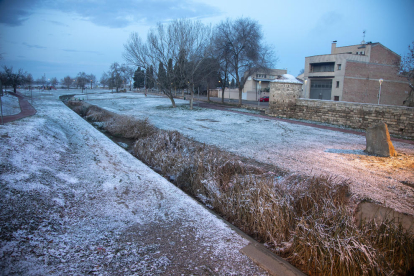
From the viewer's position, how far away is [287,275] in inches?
127

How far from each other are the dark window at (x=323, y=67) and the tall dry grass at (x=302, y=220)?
133 ft

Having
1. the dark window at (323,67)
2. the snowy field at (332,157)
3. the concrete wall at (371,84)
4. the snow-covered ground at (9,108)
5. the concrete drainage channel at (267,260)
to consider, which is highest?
the dark window at (323,67)

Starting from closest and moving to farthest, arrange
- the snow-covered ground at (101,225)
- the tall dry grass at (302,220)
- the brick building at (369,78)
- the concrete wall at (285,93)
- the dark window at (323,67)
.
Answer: the tall dry grass at (302,220) < the snow-covered ground at (101,225) < the concrete wall at (285,93) < the brick building at (369,78) < the dark window at (323,67)

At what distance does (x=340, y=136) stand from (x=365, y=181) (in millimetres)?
7506

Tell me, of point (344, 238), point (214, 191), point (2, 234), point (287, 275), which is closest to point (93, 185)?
point (2, 234)

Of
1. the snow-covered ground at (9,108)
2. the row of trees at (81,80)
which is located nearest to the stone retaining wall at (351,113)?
the snow-covered ground at (9,108)

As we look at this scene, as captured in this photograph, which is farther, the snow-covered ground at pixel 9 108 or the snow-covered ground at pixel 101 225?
the snow-covered ground at pixel 9 108

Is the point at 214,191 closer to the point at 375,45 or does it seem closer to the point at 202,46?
the point at 202,46

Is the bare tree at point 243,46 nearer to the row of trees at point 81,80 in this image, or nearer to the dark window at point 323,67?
the dark window at point 323,67

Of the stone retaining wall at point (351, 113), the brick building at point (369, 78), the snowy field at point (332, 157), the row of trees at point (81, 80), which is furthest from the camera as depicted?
the row of trees at point (81, 80)

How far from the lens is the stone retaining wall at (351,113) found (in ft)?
45.7

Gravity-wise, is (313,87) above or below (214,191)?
above

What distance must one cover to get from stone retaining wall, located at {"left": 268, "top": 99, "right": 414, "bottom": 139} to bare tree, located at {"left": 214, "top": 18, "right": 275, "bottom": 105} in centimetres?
965

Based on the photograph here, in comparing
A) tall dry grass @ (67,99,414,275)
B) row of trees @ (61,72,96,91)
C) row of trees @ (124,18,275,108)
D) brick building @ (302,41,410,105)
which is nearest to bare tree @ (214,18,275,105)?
row of trees @ (124,18,275,108)
